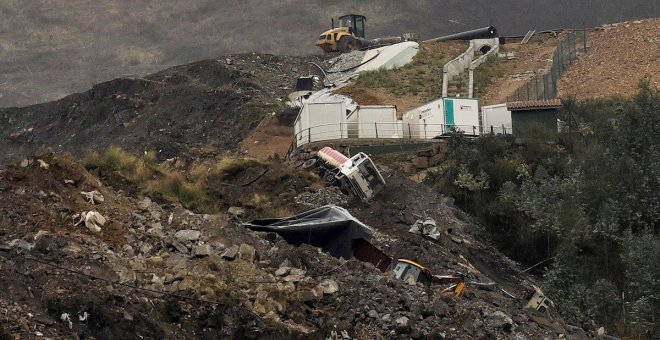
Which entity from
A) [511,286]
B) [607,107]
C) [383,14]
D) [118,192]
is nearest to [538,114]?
[607,107]

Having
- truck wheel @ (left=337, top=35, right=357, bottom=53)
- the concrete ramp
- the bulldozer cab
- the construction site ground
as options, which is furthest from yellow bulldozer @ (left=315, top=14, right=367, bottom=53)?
the construction site ground

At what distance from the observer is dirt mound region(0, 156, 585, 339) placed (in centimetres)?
2638

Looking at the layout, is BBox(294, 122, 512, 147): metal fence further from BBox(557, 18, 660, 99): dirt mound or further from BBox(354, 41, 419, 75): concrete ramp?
BBox(354, 41, 419, 75): concrete ramp

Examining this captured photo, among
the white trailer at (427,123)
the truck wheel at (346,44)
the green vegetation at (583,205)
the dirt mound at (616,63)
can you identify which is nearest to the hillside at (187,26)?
the truck wheel at (346,44)

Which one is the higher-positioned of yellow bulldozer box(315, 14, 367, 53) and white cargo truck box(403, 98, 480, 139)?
yellow bulldozer box(315, 14, 367, 53)

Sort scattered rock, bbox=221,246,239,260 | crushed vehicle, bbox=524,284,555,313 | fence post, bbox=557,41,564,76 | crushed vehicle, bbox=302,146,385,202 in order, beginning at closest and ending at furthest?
scattered rock, bbox=221,246,239,260, crushed vehicle, bbox=524,284,555,313, crushed vehicle, bbox=302,146,385,202, fence post, bbox=557,41,564,76

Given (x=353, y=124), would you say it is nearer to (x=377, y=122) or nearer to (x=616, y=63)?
(x=377, y=122)

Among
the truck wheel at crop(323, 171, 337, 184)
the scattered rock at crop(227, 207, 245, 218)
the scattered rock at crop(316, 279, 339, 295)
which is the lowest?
the scattered rock at crop(316, 279, 339, 295)

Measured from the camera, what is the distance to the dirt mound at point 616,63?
63.7m

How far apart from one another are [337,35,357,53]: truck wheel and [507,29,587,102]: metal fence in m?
9.32

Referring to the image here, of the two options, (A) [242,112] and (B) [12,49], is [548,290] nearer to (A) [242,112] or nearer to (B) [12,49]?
(A) [242,112]

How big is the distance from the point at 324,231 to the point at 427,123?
16.6 meters

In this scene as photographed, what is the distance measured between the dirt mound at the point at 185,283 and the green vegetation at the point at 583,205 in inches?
215

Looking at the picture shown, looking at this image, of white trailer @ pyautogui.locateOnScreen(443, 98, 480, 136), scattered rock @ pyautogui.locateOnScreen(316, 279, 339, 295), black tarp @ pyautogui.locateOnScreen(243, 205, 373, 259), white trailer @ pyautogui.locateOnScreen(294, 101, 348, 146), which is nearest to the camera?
scattered rock @ pyautogui.locateOnScreen(316, 279, 339, 295)
